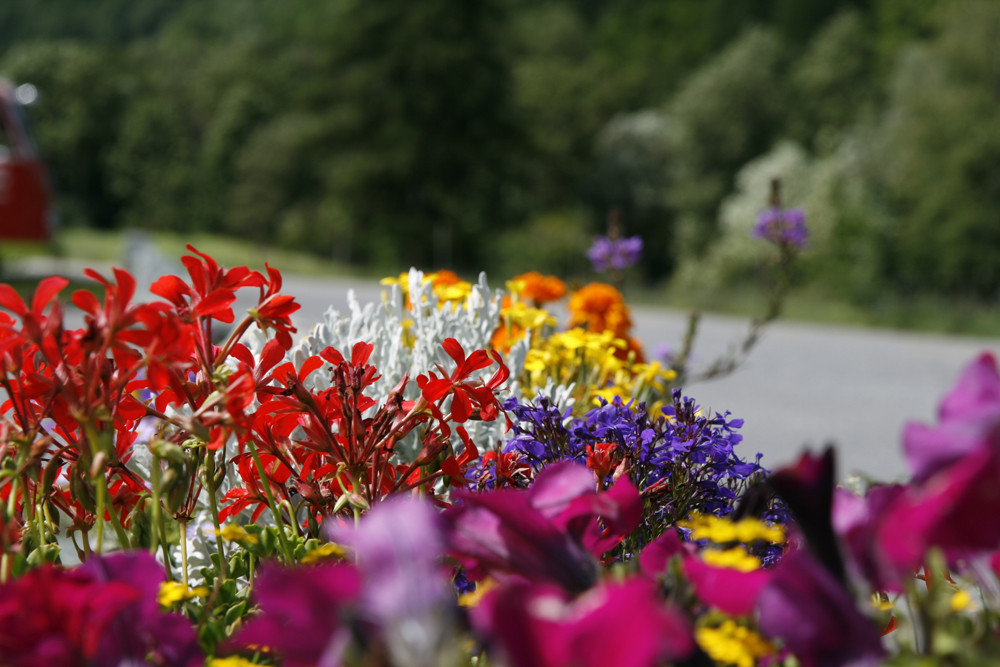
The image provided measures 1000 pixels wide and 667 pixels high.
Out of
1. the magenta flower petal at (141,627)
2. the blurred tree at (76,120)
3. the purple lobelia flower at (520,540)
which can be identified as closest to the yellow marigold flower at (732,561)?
the purple lobelia flower at (520,540)

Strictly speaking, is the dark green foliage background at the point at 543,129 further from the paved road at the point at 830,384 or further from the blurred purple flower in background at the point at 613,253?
the blurred purple flower in background at the point at 613,253

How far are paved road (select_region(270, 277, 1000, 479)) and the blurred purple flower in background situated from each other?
98 cm

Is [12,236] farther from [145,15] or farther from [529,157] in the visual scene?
[145,15]

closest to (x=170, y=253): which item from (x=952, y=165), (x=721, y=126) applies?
(x=952, y=165)

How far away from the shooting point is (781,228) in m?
3.52

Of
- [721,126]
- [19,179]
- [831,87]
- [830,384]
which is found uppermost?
[831,87]

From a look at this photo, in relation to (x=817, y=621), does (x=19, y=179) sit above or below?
below

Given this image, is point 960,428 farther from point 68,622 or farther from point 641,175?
point 641,175

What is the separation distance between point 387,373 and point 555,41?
50.0 metres

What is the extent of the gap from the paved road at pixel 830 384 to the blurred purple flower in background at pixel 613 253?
0.94m

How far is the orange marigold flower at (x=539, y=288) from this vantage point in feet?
9.04

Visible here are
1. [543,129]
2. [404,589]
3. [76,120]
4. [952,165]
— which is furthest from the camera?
[76,120]

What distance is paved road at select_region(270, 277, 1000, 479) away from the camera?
6.25m

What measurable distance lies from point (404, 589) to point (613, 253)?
3.22 m
